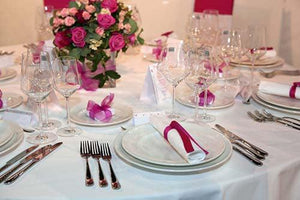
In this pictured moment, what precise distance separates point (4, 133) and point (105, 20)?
2.16 feet

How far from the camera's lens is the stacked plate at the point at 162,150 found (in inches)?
39.0

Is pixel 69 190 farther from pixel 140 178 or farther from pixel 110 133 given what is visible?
pixel 110 133

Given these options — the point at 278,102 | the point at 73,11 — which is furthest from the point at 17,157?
the point at 278,102

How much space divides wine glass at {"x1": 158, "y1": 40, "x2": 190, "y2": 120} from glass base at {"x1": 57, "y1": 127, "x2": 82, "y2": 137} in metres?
0.34

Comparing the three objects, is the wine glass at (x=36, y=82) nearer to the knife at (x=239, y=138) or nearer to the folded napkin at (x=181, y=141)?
the folded napkin at (x=181, y=141)

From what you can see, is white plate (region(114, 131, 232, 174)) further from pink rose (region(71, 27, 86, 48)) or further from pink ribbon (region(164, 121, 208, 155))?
pink rose (region(71, 27, 86, 48))

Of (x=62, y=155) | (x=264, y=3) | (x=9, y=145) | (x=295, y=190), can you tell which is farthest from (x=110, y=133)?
(x=264, y=3)

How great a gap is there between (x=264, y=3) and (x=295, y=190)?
257cm

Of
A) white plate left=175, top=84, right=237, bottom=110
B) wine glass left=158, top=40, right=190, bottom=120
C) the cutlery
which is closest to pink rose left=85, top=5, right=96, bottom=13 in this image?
wine glass left=158, top=40, right=190, bottom=120

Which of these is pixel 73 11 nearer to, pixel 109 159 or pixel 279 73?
pixel 109 159

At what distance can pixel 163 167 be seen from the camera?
39.0 inches

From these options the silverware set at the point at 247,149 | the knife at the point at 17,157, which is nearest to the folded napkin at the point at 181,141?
the silverware set at the point at 247,149

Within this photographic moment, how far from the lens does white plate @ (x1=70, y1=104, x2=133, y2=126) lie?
131 cm

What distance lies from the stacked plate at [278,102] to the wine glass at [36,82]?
0.83m
